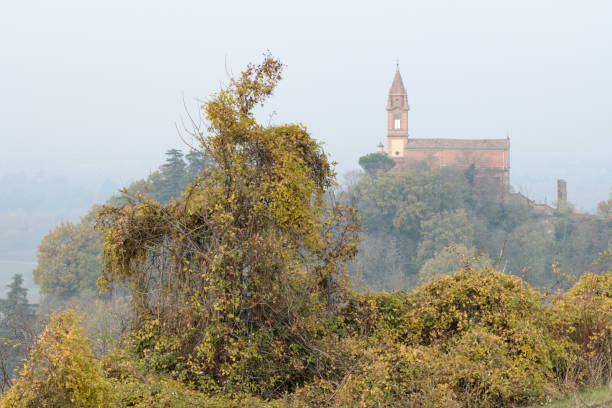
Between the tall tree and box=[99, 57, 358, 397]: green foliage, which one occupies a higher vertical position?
the tall tree

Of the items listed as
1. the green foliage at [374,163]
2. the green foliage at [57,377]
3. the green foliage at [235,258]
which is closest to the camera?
the green foliage at [57,377]

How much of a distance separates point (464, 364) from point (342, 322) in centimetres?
189

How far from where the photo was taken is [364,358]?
658 cm

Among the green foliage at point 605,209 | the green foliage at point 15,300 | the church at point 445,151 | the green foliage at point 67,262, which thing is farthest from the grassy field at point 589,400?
the church at point 445,151

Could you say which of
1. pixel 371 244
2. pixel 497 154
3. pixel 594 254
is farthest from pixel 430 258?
pixel 497 154

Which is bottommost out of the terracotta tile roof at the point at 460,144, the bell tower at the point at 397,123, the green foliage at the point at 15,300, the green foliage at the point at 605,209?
the green foliage at the point at 15,300

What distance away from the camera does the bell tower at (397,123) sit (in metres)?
65.8

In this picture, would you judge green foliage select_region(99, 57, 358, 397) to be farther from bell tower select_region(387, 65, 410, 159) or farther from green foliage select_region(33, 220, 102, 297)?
bell tower select_region(387, 65, 410, 159)

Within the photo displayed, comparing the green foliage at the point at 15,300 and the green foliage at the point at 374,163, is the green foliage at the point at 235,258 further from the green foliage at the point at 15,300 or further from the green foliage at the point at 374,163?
the green foliage at the point at 374,163

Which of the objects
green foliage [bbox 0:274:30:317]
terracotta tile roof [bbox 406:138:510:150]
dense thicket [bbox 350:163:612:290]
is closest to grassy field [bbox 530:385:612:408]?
green foliage [bbox 0:274:30:317]

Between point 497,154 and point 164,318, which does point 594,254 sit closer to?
point 497,154

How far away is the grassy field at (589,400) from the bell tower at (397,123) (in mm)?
59941

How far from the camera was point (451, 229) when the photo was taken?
51062mm

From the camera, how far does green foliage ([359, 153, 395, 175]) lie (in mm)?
60906
